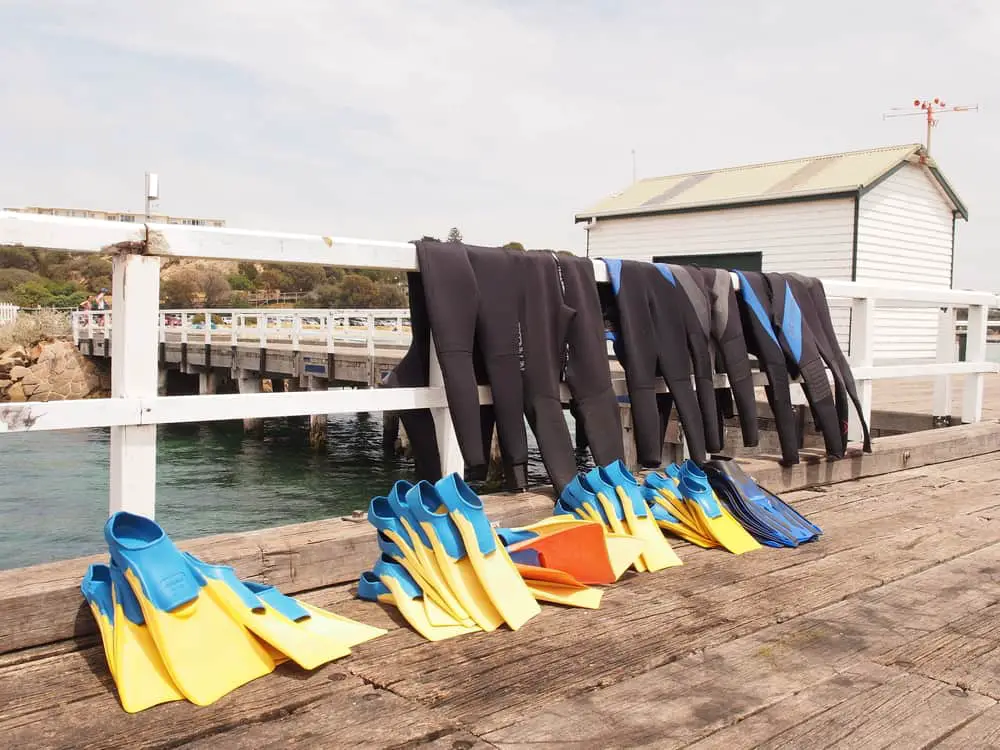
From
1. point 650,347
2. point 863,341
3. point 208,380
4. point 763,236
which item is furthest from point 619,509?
point 208,380

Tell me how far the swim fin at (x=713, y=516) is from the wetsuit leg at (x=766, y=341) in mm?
962

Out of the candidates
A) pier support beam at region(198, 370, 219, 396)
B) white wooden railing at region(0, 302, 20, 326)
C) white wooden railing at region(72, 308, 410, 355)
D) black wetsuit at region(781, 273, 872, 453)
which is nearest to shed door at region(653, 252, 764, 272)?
white wooden railing at region(72, 308, 410, 355)

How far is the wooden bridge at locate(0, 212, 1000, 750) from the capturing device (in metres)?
1.75

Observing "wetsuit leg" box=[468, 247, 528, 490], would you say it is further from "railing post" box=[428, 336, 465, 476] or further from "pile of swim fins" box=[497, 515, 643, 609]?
"pile of swim fins" box=[497, 515, 643, 609]

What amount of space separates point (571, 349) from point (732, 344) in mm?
1043

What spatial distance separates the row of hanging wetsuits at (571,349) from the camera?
118 inches

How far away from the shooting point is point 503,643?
2.24 metres

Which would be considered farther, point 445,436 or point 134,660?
point 445,436

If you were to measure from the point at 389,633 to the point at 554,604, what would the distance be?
0.53 meters

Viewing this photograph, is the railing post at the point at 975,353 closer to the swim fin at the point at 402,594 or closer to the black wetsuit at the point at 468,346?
the black wetsuit at the point at 468,346

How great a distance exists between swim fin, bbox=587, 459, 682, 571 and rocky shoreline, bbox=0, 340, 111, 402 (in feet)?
99.2

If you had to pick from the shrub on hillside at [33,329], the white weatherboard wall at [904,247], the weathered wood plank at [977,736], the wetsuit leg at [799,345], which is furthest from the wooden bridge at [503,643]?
the shrub on hillside at [33,329]

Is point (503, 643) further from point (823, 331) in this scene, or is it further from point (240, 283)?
point (240, 283)

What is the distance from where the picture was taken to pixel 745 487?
3.56 meters
